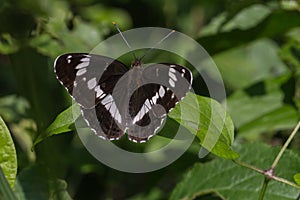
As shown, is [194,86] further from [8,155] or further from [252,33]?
[8,155]

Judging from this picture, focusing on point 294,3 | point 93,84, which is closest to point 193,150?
point 294,3

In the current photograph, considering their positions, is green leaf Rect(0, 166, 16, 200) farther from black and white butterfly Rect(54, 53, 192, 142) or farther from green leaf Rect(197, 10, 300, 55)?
green leaf Rect(197, 10, 300, 55)

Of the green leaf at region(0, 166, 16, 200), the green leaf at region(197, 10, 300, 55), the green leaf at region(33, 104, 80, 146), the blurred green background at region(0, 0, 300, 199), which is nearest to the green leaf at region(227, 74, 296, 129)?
the blurred green background at region(0, 0, 300, 199)

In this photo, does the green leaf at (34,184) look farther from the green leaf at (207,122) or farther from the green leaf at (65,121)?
the green leaf at (207,122)

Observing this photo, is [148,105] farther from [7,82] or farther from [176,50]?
[7,82]

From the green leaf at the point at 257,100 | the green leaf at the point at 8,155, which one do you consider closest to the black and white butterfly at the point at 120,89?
the green leaf at the point at 8,155

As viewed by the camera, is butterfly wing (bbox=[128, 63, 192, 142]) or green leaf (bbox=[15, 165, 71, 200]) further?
green leaf (bbox=[15, 165, 71, 200])

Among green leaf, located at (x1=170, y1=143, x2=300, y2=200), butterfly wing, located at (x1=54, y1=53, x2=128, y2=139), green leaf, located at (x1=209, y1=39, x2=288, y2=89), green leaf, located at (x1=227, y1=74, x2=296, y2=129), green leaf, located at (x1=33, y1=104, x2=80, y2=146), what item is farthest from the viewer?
green leaf, located at (x1=209, y1=39, x2=288, y2=89)
